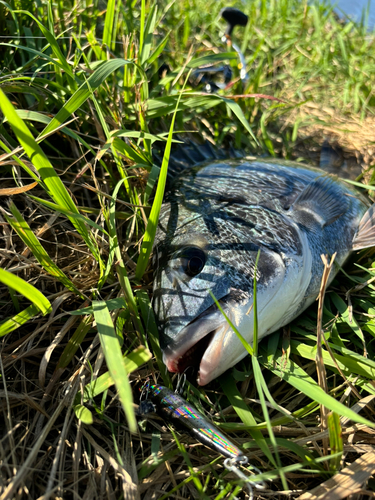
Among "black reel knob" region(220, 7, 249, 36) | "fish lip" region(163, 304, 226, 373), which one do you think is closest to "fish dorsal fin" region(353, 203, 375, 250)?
"fish lip" region(163, 304, 226, 373)

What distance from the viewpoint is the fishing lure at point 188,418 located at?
4.95ft

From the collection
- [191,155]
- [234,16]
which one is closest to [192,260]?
[191,155]

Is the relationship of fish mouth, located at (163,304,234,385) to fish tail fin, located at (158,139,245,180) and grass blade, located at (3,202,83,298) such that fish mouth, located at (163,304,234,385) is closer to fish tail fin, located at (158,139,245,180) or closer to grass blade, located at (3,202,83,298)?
grass blade, located at (3,202,83,298)

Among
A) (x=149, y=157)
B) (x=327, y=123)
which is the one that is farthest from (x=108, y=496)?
(x=327, y=123)

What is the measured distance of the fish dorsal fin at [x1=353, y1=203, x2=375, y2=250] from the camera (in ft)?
7.91

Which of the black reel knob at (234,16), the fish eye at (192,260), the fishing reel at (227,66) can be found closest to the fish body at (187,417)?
the fish eye at (192,260)

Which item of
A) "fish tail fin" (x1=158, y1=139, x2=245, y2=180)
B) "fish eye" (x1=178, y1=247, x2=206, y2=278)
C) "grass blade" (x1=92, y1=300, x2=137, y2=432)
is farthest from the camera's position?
"fish tail fin" (x1=158, y1=139, x2=245, y2=180)

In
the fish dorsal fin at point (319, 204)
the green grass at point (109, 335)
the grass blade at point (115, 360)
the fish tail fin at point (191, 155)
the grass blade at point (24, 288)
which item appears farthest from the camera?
the fish tail fin at point (191, 155)

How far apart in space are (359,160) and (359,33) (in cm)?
210

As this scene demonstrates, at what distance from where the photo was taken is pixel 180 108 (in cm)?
256

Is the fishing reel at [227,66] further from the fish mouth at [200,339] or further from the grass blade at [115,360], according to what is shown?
the grass blade at [115,360]

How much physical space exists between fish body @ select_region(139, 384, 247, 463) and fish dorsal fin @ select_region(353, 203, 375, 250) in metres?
1.47

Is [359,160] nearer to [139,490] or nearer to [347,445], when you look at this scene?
[347,445]

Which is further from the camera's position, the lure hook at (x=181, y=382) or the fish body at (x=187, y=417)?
the lure hook at (x=181, y=382)
